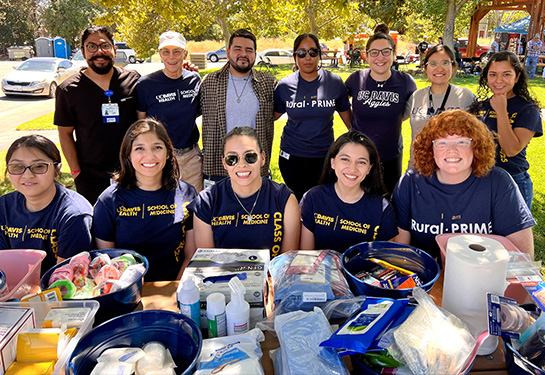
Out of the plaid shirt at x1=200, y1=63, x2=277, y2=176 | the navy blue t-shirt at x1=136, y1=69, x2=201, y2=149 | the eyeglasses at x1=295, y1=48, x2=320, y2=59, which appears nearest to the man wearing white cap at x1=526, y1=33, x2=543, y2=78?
the eyeglasses at x1=295, y1=48, x2=320, y2=59

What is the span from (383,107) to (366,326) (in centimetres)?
269

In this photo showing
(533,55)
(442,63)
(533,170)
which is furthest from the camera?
(533,55)

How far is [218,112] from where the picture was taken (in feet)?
11.8

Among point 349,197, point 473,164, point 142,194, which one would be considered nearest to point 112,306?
point 142,194

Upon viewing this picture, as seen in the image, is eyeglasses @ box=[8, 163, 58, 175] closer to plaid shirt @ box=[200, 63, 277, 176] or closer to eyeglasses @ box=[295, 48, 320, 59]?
plaid shirt @ box=[200, 63, 277, 176]

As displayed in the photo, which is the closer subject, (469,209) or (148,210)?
(469,209)

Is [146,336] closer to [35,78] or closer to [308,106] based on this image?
[308,106]

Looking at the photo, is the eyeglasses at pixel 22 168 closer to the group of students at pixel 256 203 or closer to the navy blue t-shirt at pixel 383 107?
the group of students at pixel 256 203

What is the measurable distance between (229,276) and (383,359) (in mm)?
675

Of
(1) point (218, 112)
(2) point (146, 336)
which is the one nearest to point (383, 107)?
(1) point (218, 112)

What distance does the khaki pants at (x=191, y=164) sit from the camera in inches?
147

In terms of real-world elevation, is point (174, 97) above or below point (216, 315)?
above

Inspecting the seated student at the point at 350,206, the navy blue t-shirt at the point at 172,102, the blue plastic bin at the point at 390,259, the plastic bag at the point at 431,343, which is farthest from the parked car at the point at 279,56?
the plastic bag at the point at 431,343

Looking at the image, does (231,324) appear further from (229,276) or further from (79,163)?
(79,163)
